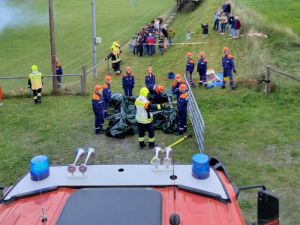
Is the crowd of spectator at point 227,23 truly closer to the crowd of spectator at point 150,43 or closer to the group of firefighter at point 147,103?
the crowd of spectator at point 150,43

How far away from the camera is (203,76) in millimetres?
18578

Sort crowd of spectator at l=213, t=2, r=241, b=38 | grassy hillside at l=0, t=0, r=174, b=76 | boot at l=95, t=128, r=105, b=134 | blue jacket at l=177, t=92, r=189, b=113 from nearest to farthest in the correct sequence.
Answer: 1. blue jacket at l=177, t=92, r=189, b=113
2. boot at l=95, t=128, r=105, b=134
3. crowd of spectator at l=213, t=2, r=241, b=38
4. grassy hillside at l=0, t=0, r=174, b=76

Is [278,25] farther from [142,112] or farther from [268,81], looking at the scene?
[142,112]

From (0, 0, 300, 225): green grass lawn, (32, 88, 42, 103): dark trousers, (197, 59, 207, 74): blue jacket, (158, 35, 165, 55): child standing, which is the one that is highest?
(158, 35, 165, 55): child standing

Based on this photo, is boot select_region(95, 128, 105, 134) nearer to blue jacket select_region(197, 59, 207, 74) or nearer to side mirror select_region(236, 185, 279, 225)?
blue jacket select_region(197, 59, 207, 74)

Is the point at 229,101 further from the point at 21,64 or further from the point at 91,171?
the point at 21,64

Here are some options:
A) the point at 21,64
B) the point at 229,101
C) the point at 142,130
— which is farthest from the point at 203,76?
the point at 21,64

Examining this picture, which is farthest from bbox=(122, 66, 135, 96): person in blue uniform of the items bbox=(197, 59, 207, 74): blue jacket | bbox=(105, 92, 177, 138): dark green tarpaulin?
bbox=(197, 59, 207, 74): blue jacket

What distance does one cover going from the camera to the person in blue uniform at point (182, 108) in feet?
42.1

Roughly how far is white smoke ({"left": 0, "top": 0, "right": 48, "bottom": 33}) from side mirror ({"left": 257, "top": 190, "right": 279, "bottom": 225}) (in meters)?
35.3

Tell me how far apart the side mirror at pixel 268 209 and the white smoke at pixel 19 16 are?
3528 centimetres

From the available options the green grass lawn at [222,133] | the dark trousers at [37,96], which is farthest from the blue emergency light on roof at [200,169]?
the dark trousers at [37,96]

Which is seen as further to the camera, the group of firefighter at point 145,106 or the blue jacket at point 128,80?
the blue jacket at point 128,80

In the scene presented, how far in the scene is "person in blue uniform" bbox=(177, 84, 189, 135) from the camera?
12.8m
